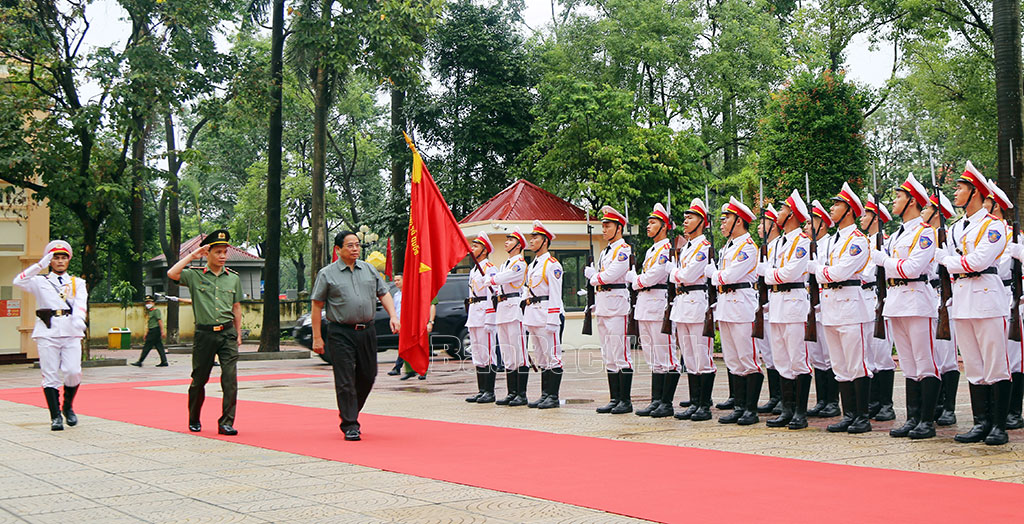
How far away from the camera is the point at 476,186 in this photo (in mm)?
32500

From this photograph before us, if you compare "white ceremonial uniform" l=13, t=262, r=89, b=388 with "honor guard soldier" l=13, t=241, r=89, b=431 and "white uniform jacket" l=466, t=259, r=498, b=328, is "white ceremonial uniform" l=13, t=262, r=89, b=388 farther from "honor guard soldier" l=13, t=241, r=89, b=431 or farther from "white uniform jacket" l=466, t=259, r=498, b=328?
"white uniform jacket" l=466, t=259, r=498, b=328

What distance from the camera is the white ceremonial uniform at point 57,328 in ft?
32.1

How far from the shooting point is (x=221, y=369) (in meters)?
9.27

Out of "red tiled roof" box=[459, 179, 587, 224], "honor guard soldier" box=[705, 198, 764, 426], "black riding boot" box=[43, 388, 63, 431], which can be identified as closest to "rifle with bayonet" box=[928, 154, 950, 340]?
"honor guard soldier" box=[705, 198, 764, 426]

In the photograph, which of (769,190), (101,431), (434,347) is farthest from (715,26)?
(101,431)

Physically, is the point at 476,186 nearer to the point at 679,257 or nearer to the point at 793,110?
the point at 793,110

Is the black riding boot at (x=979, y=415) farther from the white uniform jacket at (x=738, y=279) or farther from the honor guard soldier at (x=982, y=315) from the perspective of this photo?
the white uniform jacket at (x=738, y=279)

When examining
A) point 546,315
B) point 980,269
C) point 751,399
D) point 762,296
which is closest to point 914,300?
point 980,269

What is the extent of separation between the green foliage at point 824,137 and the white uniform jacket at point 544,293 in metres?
9.99

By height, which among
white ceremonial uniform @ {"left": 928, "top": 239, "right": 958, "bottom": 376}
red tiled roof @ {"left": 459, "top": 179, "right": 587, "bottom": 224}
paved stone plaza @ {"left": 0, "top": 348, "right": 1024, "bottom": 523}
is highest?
red tiled roof @ {"left": 459, "top": 179, "right": 587, "bottom": 224}

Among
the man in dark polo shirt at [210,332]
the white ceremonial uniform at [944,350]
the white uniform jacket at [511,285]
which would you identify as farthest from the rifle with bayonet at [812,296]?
the man in dark polo shirt at [210,332]

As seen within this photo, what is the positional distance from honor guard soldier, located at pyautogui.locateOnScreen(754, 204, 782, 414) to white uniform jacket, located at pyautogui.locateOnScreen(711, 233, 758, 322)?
19 cm

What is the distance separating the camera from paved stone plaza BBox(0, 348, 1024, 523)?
5.32m

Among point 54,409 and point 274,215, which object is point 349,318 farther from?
point 274,215
